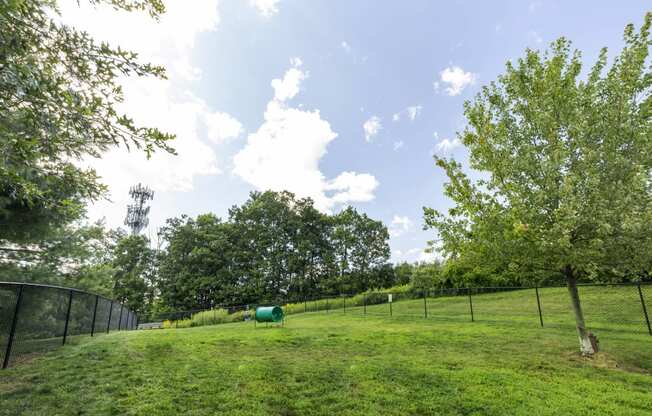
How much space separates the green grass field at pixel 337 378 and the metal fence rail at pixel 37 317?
396 millimetres

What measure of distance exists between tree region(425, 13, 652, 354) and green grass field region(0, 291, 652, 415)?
6.41 ft

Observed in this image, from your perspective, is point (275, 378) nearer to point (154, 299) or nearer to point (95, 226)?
point (95, 226)

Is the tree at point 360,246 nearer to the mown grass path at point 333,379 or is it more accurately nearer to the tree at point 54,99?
the mown grass path at point 333,379

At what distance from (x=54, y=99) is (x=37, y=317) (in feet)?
19.5

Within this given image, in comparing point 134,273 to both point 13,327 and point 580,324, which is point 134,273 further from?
point 580,324

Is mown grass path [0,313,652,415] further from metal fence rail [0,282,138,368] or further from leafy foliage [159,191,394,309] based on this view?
leafy foliage [159,191,394,309]

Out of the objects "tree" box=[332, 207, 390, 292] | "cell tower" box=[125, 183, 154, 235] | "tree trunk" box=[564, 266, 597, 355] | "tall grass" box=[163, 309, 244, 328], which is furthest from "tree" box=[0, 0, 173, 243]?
"cell tower" box=[125, 183, 154, 235]

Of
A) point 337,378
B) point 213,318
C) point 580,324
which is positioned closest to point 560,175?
point 580,324

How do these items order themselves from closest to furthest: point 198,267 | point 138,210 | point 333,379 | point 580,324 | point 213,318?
1. point 333,379
2. point 580,324
3. point 213,318
4. point 198,267
5. point 138,210

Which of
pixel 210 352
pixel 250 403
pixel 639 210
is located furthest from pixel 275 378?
pixel 639 210

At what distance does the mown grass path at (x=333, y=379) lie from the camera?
13.9ft

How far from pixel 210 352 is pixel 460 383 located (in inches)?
222

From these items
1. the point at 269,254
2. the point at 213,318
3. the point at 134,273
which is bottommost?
the point at 213,318

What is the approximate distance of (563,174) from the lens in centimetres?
681
